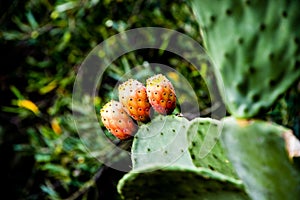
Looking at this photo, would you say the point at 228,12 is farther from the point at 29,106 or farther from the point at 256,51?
the point at 29,106

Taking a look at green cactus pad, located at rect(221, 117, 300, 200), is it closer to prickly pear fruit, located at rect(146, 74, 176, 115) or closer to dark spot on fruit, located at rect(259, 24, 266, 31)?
dark spot on fruit, located at rect(259, 24, 266, 31)

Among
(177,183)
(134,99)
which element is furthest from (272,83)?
(134,99)

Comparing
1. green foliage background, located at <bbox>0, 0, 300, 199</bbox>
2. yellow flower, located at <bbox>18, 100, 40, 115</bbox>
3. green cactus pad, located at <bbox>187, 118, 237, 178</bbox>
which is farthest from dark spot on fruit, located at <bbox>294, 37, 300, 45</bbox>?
yellow flower, located at <bbox>18, 100, 40, 115</bbox>

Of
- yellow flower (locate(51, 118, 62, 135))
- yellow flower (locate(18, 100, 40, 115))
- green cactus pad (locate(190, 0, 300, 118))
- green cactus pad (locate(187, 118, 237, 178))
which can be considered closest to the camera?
green cactus pad (locate(190, 0, 300, 118))

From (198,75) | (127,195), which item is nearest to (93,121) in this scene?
(198,75)

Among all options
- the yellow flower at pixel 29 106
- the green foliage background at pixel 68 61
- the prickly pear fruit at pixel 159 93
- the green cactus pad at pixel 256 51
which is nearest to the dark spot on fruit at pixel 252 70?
the green cactus pad at pixel 256 51

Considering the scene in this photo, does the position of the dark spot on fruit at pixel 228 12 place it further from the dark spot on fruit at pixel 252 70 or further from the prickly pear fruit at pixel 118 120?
the prickly pear fruit at pixel 118 120
